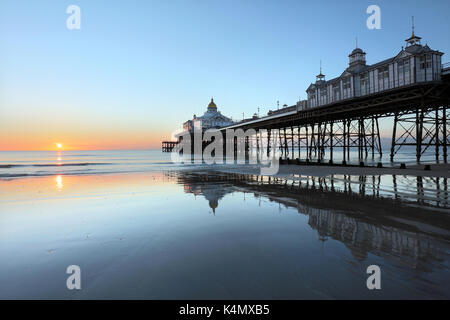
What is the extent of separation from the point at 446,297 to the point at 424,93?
81.7ft

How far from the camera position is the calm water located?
11.0 ft

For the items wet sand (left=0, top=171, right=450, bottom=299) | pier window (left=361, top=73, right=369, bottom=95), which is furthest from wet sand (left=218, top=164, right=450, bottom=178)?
pier window (left=361, top=73, right=369, bottom=95)

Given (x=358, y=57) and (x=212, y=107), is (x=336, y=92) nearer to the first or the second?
(x=358, y=57)

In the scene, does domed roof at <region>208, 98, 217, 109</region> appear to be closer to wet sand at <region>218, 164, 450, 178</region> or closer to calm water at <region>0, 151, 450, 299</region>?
wet sand at <region>218, 164, 450, 178</region>

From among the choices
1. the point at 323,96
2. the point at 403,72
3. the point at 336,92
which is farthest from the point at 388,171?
the point at 323,96

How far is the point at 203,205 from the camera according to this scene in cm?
902

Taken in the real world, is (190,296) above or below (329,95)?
below

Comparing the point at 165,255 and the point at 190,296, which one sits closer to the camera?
the point at 190,296

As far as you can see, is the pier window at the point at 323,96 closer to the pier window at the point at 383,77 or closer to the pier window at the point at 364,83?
the pier window at the point at 364,83

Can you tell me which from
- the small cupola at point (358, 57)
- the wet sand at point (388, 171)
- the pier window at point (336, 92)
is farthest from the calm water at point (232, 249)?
the small cupola at point (358, 57)

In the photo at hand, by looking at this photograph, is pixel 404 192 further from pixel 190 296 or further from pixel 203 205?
pixel 190 296

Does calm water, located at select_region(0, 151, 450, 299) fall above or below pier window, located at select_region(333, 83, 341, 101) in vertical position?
below
